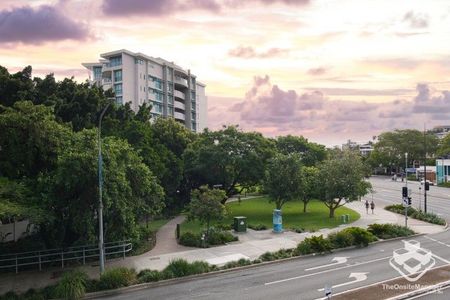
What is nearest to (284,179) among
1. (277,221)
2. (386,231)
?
(277,221)

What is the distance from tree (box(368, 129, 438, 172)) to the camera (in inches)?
4628

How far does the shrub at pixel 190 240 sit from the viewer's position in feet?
96.5

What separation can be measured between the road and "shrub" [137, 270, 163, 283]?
0.73 meters

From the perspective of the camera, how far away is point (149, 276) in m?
21.4

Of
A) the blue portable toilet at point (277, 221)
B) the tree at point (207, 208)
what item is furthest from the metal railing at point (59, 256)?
the blue portable toilet at point (277, 221)

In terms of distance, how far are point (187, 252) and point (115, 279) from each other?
25.1 feet

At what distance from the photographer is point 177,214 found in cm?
4806

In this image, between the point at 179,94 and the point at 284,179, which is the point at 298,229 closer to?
the point at 284,179

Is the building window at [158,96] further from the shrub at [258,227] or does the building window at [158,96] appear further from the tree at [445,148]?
the shrub at [258,227]

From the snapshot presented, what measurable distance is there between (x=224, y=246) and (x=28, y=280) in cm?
1191

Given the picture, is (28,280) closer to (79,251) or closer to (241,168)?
(79,251)

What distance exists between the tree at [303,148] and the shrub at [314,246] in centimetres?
4540

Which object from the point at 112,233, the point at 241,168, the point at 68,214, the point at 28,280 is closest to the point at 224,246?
the point at 112,233

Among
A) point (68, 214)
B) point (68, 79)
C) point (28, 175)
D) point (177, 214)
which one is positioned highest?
point (68, 79)
